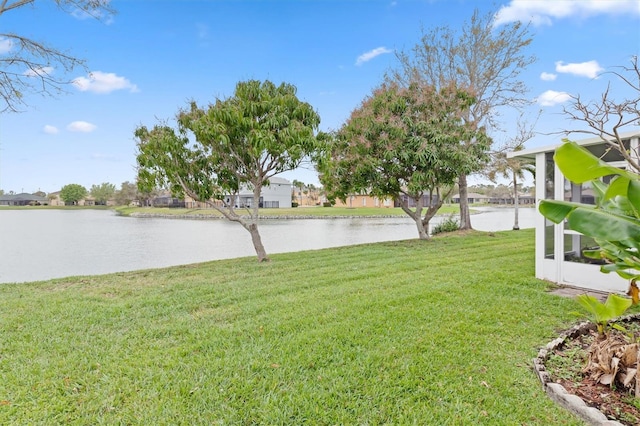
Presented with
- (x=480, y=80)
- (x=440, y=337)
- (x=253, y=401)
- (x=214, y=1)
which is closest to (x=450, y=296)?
(x=440, y=337)

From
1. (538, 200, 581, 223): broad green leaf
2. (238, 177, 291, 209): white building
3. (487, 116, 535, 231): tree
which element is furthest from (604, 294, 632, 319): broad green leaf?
(238, 177, 291, 209): white building

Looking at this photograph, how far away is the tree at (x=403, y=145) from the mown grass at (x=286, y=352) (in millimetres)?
4945

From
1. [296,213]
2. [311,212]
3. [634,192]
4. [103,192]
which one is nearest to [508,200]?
[311,212]

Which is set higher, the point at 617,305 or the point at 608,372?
the point at 617,305

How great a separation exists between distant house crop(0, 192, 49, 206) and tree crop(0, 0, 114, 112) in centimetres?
9444

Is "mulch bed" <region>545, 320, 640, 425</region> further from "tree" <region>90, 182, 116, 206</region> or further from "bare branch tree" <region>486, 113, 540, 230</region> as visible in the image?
"tree" <region>90, 182, 116, 206</region>

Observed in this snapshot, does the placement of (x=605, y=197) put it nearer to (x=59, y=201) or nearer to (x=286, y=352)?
(x=286, y=352)

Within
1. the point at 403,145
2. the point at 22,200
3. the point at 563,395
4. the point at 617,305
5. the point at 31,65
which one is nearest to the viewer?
the point at 563,395

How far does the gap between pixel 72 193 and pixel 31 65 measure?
3339 inches

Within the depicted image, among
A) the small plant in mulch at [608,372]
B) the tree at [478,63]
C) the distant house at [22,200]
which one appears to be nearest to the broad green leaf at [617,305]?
the small plant in mulch at [608,372]

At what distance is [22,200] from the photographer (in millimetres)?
79188

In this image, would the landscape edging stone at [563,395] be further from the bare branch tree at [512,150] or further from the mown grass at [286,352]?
the bare branch tree at [512,150]

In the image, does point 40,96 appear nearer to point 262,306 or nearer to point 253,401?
point 262,306

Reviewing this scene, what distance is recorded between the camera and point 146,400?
2184 millimetres
